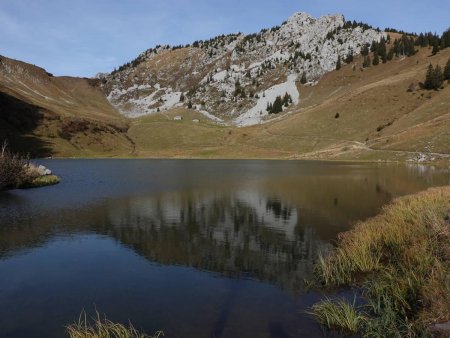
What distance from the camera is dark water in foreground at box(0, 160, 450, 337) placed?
15375 millimetres

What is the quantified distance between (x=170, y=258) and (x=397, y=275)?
1307cm

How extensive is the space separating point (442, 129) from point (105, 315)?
413 feet

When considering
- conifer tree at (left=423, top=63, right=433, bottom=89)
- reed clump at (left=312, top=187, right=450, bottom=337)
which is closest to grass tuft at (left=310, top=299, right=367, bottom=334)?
reed clump at (left=312, top=187, right=450, bottom=337)

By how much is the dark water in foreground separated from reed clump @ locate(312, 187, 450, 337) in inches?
71.7

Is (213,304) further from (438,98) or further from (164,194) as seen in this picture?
(438,98)

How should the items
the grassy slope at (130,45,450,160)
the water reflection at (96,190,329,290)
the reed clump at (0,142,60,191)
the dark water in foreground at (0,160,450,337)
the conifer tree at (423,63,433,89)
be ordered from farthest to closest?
the conifer tree at (423,63,433,89)
the grassy slope at (130,45,450,160)
the reed clump at (0,142,60,191)
the water reflection at (96,190,329,290)
the dark water in foreground at (0,160,450,337)

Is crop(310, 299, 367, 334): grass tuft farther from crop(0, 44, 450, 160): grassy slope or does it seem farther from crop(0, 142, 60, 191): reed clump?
crop(0, 44, 450, 160): grassy slope

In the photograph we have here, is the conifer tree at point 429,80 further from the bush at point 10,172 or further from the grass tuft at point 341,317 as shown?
the grass tuft at point 341,317

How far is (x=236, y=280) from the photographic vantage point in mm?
19984

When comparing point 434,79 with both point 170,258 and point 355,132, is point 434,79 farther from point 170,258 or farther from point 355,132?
point 170,258

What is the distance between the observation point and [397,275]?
16859mm

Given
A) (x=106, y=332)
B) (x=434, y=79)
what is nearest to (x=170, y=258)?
(x=106, y=332)

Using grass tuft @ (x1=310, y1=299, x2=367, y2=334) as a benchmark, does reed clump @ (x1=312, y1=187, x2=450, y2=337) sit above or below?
above

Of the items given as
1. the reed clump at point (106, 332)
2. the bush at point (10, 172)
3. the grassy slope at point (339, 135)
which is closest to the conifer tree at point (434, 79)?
the grassy slope at point (339, 135)
